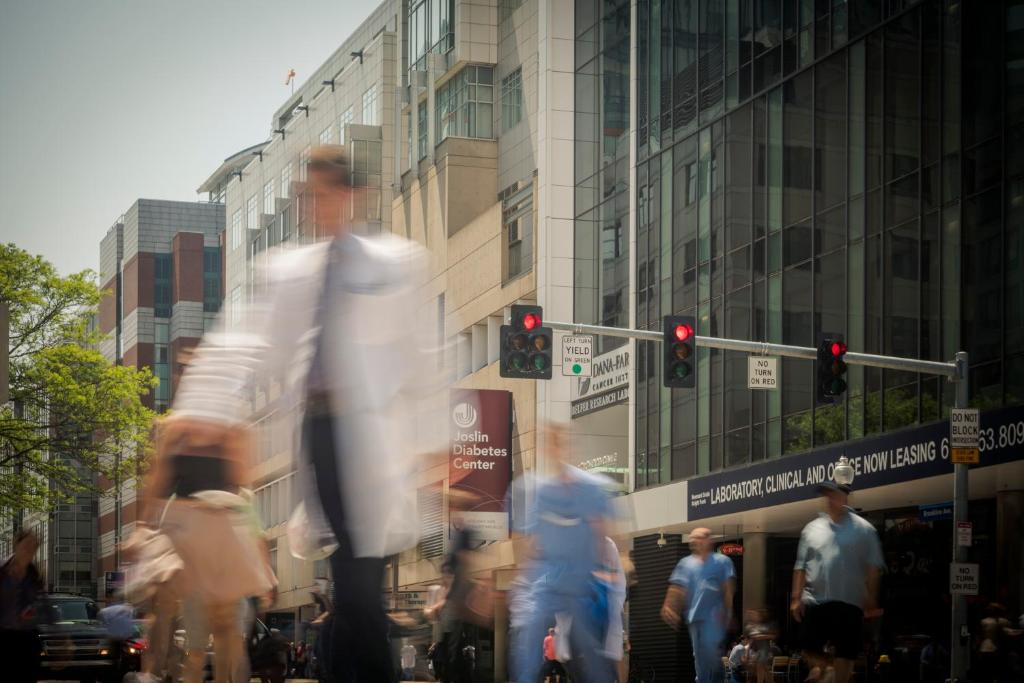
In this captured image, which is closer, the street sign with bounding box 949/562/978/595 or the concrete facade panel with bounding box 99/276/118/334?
the street sign with bounding box 949/562/978/595

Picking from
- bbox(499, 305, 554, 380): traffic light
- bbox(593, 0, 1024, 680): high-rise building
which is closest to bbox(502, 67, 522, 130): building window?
bbox(593, 0, 1024, 680): high-rise building

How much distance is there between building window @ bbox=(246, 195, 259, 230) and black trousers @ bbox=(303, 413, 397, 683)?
3288 inches

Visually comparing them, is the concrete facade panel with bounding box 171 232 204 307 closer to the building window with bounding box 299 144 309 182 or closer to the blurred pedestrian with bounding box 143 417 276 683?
the blurred pedestrian with bounding box 143 417 276 683

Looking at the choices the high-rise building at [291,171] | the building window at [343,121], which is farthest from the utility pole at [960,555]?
the building window at [343,121]

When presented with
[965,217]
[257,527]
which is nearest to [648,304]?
[965,217]

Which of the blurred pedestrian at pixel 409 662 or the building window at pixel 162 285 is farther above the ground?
the building window at pixel 162 285

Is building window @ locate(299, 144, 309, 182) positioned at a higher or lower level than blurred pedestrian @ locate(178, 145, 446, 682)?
higher

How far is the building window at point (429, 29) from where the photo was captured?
61.2 meters

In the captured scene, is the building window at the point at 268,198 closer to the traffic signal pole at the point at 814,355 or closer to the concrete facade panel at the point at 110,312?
the concrete facade panel at the point at 110,312

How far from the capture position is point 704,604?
14.4 meters

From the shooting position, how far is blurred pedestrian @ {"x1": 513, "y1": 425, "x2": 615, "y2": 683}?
1069 centimetres

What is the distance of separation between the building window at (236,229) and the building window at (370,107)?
22.1 metres

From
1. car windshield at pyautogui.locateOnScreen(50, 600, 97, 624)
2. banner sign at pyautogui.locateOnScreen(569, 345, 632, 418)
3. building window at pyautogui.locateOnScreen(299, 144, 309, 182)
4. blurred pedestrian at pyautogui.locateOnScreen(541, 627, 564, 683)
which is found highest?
banner sign at pyautogui.locateOnScreen(569, 345, 632, 418)

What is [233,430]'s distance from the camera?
7492 mm
